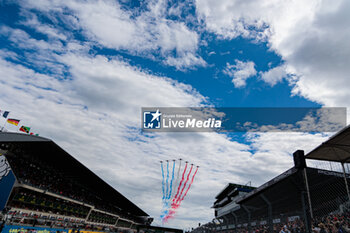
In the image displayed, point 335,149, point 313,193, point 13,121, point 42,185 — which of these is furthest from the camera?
point 42,185

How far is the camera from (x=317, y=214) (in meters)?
16.1

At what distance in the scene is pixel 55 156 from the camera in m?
32.0

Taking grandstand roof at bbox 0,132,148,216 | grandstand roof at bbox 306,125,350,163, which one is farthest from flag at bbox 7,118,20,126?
grandstand roof at bbox 306,125,350,163

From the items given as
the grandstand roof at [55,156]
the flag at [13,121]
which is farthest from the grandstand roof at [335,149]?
the flag at [13,121]

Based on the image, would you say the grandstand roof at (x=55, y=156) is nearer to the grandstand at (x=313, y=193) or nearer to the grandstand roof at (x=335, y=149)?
the grandstand at (x=313, y=193)

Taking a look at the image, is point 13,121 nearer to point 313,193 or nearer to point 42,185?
point 42,185

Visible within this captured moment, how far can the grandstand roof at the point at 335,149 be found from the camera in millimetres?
11812

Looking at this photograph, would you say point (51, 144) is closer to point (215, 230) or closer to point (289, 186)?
point (215, 230)

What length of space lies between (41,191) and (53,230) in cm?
643

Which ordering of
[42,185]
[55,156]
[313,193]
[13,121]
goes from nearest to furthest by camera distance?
[313,193]
[13,121]
[42,185]
[55,156]

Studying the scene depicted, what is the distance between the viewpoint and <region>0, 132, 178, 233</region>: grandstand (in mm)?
25422

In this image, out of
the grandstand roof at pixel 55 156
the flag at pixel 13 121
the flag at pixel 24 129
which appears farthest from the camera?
the flag at pixel 24 129

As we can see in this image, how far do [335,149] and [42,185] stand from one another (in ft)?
113

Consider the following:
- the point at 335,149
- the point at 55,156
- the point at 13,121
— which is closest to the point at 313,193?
the point at 335,149
